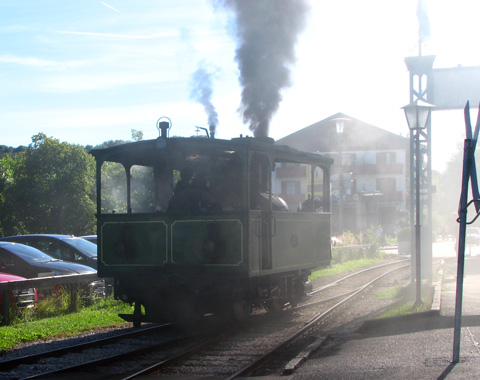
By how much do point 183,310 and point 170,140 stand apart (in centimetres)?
263

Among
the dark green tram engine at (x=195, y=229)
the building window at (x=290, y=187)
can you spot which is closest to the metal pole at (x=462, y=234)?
the dark green tram engine at (x=195, y=229)

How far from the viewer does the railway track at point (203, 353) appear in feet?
23.3

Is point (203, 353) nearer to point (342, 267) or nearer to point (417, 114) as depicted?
point (417, 114)

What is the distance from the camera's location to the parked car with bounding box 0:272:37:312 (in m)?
10.5

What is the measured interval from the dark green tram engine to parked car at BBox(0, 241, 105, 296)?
8.83ft

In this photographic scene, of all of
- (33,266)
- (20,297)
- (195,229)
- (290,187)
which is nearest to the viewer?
(195,229)

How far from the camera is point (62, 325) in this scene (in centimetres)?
1027

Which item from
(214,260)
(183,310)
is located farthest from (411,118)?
(183,310)

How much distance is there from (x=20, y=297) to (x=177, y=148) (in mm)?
3910

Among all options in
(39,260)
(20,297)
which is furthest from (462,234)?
(39,260)

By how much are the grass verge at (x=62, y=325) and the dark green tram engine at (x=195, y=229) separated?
99cm

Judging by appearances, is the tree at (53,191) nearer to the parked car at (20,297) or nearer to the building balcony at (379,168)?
the parked car at (20,297)

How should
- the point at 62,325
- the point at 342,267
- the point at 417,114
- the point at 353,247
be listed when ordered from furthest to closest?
1. the point at 353,247
2. the point at 342,267
3. the point at 417,114
4. the point at 62,325

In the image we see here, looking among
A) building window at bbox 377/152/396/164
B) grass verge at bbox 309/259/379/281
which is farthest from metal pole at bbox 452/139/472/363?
building window at bbox 377/152/396/164
